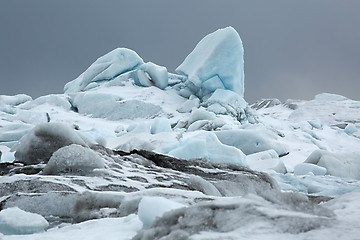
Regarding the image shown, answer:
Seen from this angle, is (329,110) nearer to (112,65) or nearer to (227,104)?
(112,65)

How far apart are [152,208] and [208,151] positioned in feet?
43.4

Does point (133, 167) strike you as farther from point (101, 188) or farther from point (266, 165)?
point (266, 165)

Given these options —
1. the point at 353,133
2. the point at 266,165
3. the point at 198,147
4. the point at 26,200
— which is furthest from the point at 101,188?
the point at 353,133

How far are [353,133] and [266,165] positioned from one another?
2626 centimetres

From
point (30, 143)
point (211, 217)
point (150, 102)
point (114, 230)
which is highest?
point (150, 102)

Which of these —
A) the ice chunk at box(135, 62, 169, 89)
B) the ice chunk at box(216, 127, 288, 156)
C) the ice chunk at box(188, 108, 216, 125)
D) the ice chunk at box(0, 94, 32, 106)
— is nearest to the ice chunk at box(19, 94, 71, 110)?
the ice chunk at box(0, 94, 32, 106)

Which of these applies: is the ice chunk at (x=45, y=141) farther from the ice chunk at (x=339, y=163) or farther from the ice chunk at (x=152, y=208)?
the ice chunk at (x=339, y=163)

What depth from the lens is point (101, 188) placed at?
6.29m

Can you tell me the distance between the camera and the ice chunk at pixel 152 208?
288cm

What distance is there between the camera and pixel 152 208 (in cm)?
290

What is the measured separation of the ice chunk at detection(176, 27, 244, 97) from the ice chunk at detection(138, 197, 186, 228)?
97.1ft

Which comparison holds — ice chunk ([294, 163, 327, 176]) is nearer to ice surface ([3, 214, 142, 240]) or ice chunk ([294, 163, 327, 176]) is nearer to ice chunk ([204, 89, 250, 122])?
ice surface ([3, 214, 142, 240])

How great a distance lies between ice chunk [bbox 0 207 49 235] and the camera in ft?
13.7

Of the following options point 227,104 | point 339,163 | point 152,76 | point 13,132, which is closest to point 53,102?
point 152,76
